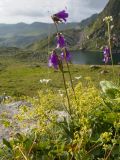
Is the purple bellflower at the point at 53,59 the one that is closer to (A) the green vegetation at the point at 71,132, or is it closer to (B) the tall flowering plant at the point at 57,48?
(B) the tall flowering plant at the point at 57,48

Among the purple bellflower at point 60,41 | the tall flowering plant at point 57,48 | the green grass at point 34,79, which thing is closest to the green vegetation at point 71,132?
the tall flowering plant at point 57,48

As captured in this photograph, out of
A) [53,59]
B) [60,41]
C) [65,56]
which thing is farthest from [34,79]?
[53,59]

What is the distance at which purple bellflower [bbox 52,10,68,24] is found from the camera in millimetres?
6906

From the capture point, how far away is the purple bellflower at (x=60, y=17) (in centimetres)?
691

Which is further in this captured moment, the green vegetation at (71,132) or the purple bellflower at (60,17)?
the purple bellflower at (60,17)

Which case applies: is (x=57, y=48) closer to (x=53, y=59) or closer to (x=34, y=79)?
(x=53, y=59)

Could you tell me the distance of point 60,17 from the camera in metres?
7.00

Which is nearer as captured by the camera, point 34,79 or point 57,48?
point 57,48

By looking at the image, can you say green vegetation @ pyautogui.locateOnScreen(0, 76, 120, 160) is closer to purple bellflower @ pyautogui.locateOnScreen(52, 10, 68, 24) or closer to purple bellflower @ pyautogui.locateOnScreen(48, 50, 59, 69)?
purple bellflower @ pyautogui.locateOnScreen(48, 50, 59, 69)

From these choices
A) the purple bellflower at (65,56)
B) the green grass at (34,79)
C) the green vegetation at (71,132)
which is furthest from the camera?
the green grass at (34,79)

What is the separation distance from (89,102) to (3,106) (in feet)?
15.7

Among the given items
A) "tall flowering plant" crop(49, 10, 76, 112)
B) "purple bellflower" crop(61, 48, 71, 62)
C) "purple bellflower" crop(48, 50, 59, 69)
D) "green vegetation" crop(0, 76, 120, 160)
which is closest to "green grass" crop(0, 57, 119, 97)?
"purple bellflower" crop(61, 48, 71, 62)

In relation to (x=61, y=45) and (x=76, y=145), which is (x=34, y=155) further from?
(x=61, y=45)

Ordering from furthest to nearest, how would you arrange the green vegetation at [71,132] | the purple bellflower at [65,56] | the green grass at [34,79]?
1. the green grass at [34,79]
2. the purple bellflower at [65,56]
3. the green vegetation at [71,132]
